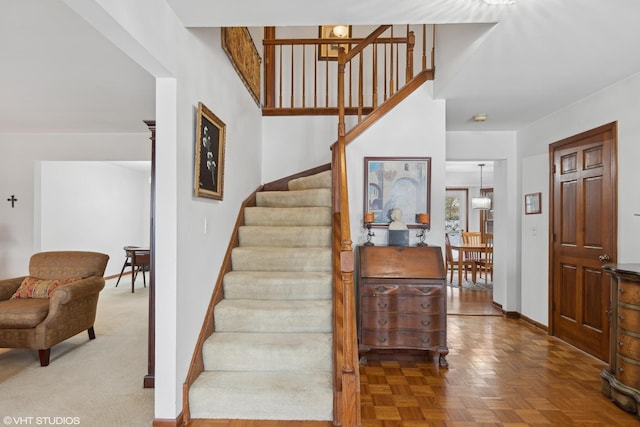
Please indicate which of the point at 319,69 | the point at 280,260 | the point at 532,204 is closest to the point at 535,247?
the point at 532,204

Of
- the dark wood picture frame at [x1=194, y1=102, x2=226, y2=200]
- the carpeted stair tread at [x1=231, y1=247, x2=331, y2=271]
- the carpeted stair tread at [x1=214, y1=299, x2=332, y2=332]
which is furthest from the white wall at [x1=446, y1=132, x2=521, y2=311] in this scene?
the dark wood picture frame at [x1=194, y1=102, x2=226, y2=200]

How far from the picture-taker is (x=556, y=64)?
2.86 metres

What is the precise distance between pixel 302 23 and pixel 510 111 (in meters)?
2.82

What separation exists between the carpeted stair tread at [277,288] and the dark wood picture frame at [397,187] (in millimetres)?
1099

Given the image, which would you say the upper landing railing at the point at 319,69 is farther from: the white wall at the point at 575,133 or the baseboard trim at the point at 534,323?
the baseboard trim at the point at 534,323

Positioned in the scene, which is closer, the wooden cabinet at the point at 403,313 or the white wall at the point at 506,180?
the wooden cabinet at the point at 403,313

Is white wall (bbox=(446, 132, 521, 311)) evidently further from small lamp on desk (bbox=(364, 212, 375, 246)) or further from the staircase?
the staircase

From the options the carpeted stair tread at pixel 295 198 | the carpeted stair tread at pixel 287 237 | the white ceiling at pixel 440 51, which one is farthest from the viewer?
the carpeted stair tread at pixel 295 198

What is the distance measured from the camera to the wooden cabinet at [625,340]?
243 centimetres

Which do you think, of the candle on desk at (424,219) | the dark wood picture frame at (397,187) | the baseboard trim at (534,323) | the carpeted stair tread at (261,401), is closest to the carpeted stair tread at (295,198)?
the dark wood picture frame at (397,187)

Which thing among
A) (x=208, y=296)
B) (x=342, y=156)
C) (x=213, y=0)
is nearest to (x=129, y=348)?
(x=208, y=296)

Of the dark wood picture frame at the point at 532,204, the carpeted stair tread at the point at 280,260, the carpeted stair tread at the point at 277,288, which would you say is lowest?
the carpeted stair tread at the point at 277,288

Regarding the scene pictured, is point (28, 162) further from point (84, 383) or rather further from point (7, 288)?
point (84, 383)

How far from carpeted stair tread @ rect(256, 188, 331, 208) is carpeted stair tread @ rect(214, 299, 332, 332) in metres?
1.40
